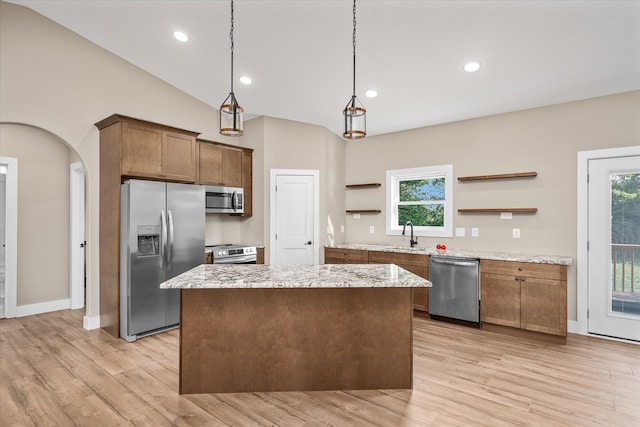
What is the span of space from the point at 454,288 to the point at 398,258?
812 millimetres

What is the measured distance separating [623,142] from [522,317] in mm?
2185

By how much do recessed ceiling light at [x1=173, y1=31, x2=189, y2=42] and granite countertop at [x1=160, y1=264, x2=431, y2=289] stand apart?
257 cm

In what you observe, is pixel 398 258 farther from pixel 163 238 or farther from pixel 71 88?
pixel 71 88

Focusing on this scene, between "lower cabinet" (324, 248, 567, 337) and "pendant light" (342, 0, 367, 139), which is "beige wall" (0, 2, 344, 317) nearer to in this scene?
"lower cabinet" (324, 248, 567, 337)

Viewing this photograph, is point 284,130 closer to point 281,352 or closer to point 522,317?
point 281,352

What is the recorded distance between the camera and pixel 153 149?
13.4ft

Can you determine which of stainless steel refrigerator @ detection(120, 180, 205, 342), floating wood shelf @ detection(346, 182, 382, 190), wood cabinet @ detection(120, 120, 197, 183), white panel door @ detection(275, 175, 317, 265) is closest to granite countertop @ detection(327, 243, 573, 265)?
white panel door @ detection(275, 175, 317, 265)

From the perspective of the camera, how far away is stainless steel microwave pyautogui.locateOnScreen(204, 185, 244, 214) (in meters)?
4.86

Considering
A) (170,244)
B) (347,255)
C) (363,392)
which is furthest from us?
(347,255)

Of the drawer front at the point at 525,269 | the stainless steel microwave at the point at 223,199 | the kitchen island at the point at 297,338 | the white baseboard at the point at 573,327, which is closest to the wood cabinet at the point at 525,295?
the drawer front at the point at 525,269

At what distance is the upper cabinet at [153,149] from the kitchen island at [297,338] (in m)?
2.08

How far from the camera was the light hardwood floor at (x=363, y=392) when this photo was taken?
2283 mm

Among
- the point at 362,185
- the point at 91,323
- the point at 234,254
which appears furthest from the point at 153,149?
the point at 362,185

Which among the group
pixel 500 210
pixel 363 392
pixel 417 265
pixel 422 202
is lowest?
pixel 363 392
